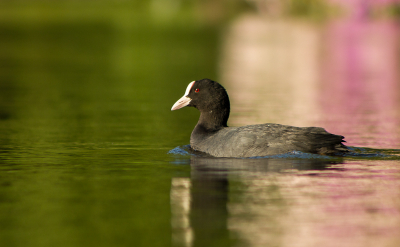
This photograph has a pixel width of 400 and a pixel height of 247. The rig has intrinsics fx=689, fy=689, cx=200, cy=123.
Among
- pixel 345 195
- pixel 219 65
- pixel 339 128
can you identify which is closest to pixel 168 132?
pixel 339 128

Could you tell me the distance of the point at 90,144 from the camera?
1275 centimetres

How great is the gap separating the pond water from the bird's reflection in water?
0.07ft

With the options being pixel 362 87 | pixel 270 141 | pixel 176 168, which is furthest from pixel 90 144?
pixel 362 87

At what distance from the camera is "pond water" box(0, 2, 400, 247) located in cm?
707

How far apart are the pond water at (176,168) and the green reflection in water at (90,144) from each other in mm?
30

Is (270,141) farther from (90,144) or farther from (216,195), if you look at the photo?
(90,144)

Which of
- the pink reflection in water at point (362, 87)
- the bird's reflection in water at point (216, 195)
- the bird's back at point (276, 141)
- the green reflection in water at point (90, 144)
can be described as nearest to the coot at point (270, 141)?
the bird's back at point (276, 141)

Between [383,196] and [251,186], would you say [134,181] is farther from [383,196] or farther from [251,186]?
[383,196]

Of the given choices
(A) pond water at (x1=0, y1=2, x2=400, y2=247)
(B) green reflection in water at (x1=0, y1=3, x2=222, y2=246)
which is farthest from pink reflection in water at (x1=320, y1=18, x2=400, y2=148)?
(B) green reflection in water at (x1=0, y1=3, x2=222, y2=246)

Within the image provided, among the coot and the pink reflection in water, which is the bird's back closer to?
the coot

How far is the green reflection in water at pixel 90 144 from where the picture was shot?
7316 millimetres

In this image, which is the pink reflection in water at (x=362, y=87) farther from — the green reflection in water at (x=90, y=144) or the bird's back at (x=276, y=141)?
the green reflection in water at (x=90, y=144)

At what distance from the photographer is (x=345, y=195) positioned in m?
8.41

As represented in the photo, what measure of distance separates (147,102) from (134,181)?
33.7ft
